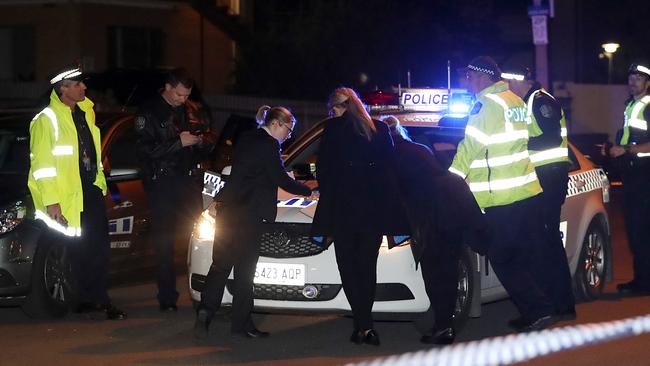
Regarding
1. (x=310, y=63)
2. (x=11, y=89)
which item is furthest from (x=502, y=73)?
(x=11, y=89)

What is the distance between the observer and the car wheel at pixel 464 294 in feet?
29.1

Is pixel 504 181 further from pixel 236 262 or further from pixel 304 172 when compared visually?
pixel 236 262

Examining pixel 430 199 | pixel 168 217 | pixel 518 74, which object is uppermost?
pixel 518 74

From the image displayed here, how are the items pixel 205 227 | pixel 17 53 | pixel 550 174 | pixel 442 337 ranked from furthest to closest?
pixel 17 53, pixel 550 174, pixel 205 227, pixel 442 337

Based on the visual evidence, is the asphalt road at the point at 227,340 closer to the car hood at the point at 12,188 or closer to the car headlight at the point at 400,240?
the car headlight at the point at 400,240

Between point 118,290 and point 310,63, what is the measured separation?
1560 cm

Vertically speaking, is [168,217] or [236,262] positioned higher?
[168,217]

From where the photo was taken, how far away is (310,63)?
26609mm

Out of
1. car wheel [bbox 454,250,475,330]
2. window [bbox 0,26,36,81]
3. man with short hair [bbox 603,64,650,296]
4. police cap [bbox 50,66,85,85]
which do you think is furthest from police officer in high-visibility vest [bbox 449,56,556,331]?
window [bbox 0,26,36,81]

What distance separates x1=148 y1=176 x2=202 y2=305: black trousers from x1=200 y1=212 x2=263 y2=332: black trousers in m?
1.29

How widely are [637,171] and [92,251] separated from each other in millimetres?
4516

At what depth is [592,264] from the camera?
1072 cm

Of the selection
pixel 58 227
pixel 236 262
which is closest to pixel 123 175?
pixel 58 227

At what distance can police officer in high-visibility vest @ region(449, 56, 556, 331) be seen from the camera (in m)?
8.85
